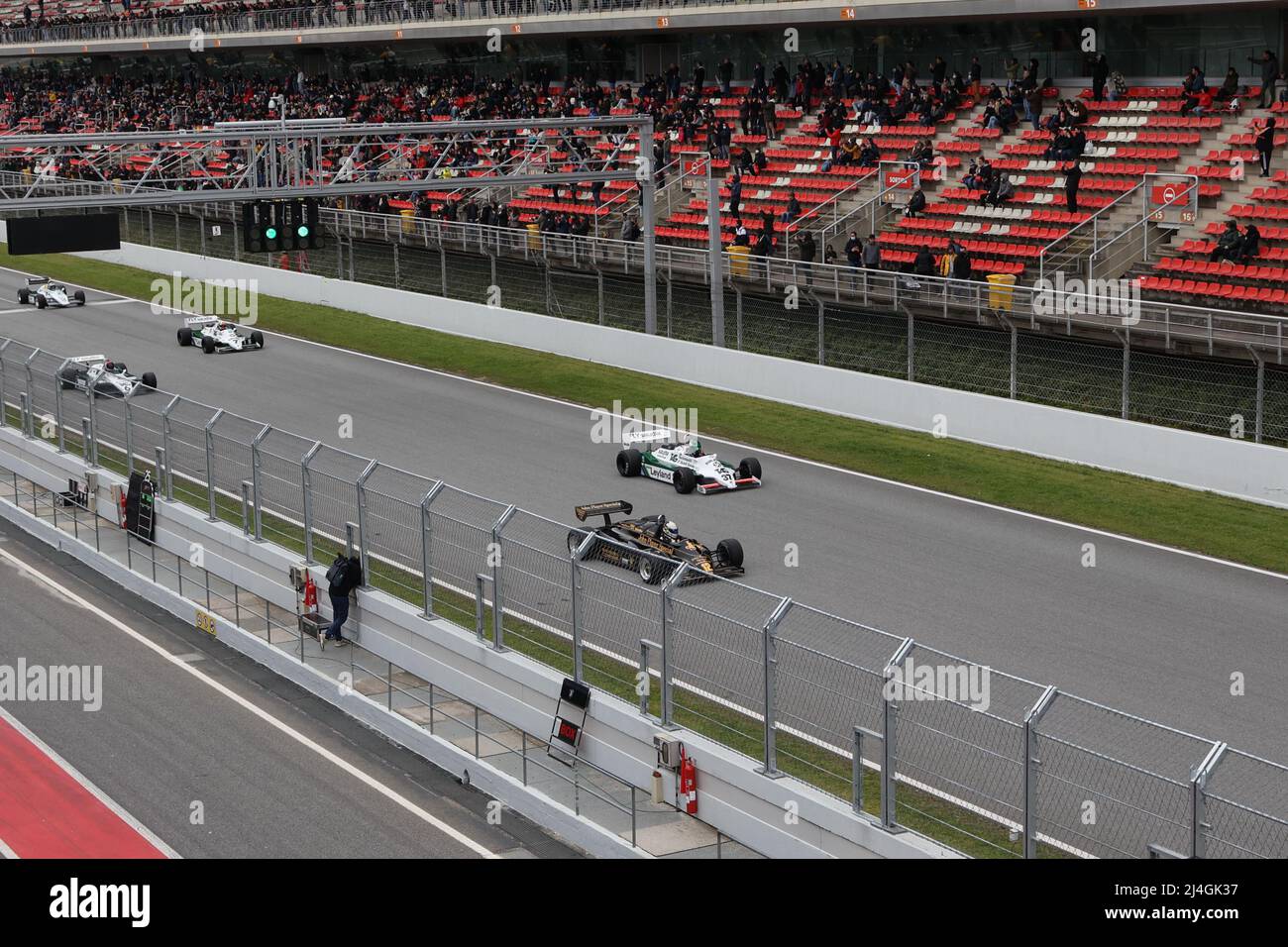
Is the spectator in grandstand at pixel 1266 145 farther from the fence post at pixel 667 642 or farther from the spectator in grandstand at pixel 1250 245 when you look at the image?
the fence post at pixel 667 642

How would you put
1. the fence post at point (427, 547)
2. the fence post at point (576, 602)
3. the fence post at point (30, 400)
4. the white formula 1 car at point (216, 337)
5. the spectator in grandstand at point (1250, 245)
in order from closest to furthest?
the fence post at point (576, 602) → the fence post at point (427, 547) → the fence post at point (30, 400) → the spectator in grandstand at point (1250, 245) → the white formula 1 car at point (216, 337)

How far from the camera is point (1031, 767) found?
34.0 ft

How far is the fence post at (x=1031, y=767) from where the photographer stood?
33.7ft

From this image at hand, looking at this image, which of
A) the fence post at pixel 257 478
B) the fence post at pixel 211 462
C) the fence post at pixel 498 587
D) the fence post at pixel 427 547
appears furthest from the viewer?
the fence post at pixel 211 462

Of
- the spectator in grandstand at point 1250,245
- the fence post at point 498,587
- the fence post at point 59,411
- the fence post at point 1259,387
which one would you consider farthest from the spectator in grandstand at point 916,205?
the fence post at point 498,587

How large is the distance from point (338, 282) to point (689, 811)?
90.7 ft

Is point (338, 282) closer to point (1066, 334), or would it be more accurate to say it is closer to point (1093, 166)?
point (1093, 166)

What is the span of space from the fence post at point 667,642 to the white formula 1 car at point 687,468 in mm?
8991

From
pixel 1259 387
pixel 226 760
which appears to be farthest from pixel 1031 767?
pixel 1259 387

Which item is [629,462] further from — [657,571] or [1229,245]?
[1229,245]

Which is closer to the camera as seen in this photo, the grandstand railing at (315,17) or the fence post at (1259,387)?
the fence post at (1259,387)

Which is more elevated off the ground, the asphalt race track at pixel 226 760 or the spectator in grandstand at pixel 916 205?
the spectator in grandstand at pixel 916 205

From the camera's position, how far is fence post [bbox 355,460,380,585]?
55.7 feet

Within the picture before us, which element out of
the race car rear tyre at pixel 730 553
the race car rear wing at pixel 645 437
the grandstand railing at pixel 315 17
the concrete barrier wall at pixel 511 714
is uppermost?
the grandstand railing at pixel 315 17
